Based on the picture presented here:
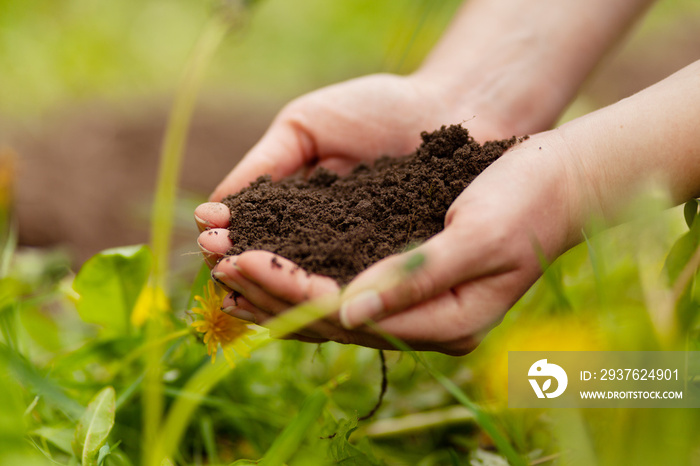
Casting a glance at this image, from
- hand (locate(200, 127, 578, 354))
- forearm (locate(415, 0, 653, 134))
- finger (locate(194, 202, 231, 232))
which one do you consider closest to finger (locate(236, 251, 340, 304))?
hand (locate(200, 127, 578, 354))

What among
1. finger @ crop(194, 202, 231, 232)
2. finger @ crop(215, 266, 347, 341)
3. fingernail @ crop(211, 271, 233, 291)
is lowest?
finger @ crop(215, 266, 347, 341)

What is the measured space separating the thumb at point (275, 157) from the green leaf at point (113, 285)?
24cm

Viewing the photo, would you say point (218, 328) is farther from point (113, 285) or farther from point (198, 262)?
point (198, 262)

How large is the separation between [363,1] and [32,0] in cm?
252

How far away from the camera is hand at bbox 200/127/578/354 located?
884 millimetres

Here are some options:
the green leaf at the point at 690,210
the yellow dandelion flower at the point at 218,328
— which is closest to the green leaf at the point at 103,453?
the yellow dandelion flower at the point at 218,328

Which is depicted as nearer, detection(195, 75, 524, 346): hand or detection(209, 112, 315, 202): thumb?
detection(209, 112, 315, 202): thumb

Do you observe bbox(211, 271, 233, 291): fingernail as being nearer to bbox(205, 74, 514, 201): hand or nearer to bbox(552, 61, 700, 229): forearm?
bbox(205, 74, 514, 201): hand

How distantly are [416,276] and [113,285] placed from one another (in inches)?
29.6

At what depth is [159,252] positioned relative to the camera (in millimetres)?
1032

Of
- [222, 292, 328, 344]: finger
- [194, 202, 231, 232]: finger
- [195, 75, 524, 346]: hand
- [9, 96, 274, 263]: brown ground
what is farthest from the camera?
[9, 96, 274, 263]: brown ground

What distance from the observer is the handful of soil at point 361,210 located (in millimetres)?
1000

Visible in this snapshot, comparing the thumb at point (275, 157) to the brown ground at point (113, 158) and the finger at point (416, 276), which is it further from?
the brown ground at point (113, 158)

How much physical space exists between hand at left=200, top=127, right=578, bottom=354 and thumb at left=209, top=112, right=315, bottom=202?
40cm
